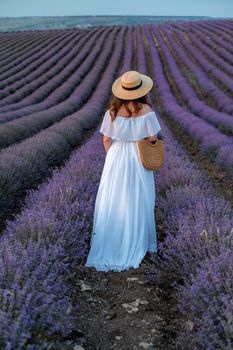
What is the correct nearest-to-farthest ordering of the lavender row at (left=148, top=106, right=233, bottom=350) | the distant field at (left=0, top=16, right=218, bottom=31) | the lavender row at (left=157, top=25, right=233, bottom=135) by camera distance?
the lavender row at (left=148, top=106, right=233, bottom=350) < the lavender row at (left=157, top=25, right=233, bottom=135) < the distant field at (left=0, top=16, right=218, bottom=31)

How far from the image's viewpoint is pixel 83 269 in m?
3.72

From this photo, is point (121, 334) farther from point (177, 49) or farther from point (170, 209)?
point (177, 49)

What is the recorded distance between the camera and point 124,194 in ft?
12.6

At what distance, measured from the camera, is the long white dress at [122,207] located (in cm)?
376

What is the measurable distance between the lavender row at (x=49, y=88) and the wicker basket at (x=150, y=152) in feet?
27.1

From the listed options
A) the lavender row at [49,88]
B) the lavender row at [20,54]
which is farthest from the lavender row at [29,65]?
the lavender row at [49,88]

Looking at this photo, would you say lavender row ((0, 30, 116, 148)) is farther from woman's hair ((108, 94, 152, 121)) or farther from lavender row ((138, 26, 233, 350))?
lavender row ((138, 26, 233, 350))

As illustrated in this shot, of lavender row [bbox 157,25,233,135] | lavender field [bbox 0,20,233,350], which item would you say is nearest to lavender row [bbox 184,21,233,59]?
lavender row [bbox 157,25,233,135]

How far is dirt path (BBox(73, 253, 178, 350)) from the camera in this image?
2.65m

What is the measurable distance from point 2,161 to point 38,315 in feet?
12.4

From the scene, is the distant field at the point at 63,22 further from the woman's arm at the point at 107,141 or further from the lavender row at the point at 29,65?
the woman's arm at the point at 107,141

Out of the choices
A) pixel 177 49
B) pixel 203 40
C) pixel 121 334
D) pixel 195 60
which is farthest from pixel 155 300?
pixel 203 40

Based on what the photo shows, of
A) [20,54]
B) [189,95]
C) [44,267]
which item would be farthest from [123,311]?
[20,54]

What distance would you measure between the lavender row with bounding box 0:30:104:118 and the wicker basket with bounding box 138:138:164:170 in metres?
8.26
